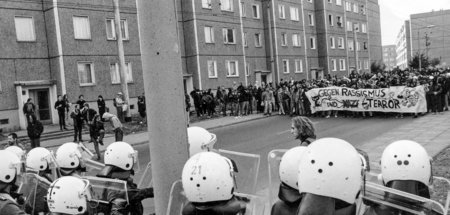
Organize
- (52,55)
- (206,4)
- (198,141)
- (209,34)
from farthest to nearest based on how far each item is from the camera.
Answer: (209,34), (206,4), (52,55), (198,141)

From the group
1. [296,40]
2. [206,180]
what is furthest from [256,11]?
[206,180]

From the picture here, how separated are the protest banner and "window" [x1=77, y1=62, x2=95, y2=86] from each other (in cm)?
1392

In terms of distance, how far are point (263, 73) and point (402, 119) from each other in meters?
27.1

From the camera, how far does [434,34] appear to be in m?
113

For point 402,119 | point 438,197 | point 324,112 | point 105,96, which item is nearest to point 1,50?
point 105,96

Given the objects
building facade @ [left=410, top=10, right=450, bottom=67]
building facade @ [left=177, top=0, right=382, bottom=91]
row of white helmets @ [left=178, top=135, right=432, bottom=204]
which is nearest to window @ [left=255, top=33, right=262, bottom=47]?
building facade @ [left=177, top=0, right=382, bottom=91]

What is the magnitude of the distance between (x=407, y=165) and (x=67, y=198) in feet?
8.79

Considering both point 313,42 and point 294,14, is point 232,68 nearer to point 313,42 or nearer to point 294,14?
point 294,14

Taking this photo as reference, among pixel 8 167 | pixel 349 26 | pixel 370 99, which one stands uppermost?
pixel 349 26

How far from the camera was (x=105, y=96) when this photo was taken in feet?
101

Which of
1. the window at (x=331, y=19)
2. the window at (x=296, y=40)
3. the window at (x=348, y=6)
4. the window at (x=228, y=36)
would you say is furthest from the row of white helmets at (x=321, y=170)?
the window at (x=348, y=6)

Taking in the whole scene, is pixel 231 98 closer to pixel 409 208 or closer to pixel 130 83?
pixel 130 83

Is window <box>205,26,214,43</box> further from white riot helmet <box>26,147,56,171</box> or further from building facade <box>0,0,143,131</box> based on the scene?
white riot helmet <box>26,147,56,171</box>

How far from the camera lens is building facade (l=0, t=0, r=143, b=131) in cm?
2641
